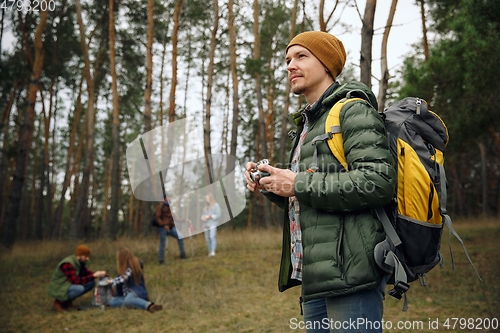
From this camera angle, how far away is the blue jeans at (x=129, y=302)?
19.2 ft

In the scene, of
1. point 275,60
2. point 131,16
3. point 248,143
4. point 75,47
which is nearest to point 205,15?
point 131,16

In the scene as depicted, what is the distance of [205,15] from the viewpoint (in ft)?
48.9

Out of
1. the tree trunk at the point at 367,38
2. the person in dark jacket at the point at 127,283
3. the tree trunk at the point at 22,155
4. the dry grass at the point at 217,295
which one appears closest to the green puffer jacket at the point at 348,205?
the dry grass at the point at 217,295

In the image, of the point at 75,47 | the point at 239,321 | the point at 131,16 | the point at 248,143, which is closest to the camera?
the point at 239,321

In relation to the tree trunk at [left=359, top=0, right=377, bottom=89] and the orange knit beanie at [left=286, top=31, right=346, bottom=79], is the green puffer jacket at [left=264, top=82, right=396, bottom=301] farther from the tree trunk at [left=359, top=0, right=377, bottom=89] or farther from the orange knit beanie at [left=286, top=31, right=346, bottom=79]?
the tree trunk at [left=359, top=0, right=377, bottom=89]

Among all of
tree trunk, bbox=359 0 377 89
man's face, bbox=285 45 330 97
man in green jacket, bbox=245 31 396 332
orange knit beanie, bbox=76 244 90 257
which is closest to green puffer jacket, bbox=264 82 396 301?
man in green jacket, bbox=245 31 396 332

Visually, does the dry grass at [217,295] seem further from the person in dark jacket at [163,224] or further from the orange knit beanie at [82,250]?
the orange knit beanie at [82,250]

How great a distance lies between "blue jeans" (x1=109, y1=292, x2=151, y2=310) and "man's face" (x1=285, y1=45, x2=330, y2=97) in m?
5.30

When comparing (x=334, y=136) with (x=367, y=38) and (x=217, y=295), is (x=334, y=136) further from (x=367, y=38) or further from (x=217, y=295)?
(x=217, y=295)

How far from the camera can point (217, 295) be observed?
257 inches

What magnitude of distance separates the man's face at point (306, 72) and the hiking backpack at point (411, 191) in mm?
231

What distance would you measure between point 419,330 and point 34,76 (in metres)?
13.0

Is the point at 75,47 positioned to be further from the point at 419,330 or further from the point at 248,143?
the point at 419,330

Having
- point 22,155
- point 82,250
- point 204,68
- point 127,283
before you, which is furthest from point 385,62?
point 204,68
